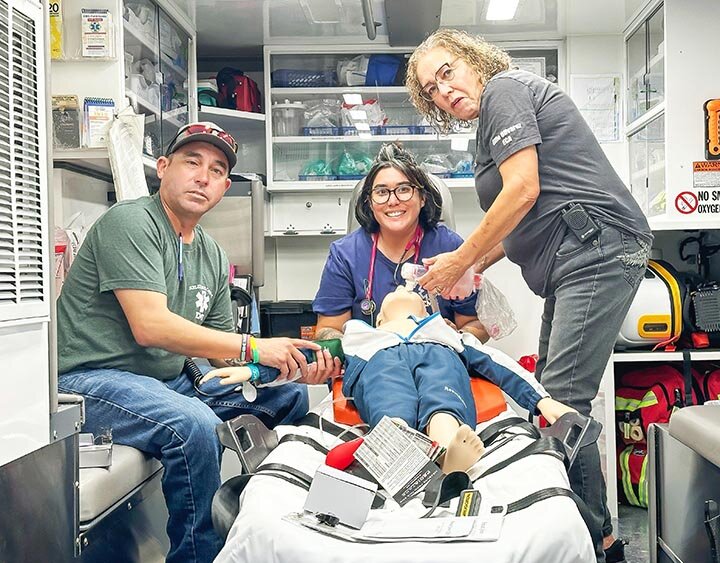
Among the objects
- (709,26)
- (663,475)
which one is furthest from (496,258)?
(709,26)

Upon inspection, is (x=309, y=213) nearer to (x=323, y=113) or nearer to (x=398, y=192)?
(x=323, y=113)

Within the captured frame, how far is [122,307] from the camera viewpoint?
2.19 meters

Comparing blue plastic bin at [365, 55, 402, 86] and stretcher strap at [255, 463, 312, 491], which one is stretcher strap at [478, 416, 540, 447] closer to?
stretcher strap at [255, 463, 312, 491]

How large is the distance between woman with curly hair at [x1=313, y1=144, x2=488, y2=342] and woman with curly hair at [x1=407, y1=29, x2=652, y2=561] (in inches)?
12.5

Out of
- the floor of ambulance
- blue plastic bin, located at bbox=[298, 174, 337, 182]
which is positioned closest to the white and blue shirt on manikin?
the floor of ambulance

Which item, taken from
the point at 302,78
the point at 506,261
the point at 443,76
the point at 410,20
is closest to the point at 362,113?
the point at 302,78

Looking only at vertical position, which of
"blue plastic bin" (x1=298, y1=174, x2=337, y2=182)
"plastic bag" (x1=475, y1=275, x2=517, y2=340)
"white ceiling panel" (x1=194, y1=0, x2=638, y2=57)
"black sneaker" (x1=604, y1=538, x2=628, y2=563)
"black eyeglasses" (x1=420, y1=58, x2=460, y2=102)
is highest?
"white ceiling panel" (x1=194, y1=0, x2=638, y2=57)

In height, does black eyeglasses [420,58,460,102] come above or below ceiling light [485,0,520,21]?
below

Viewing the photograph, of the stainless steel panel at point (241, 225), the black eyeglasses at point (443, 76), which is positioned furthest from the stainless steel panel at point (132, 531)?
the stainless steel panel at point (241, 225)

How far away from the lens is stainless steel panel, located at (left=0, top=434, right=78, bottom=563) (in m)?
1.31

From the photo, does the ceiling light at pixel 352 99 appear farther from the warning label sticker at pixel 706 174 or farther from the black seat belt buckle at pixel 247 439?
the black seat belt buckle at pixel 247 439

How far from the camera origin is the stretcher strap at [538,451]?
5.29 feet

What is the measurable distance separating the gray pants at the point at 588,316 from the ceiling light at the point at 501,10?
2068mm

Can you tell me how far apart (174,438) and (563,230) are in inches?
47.6
